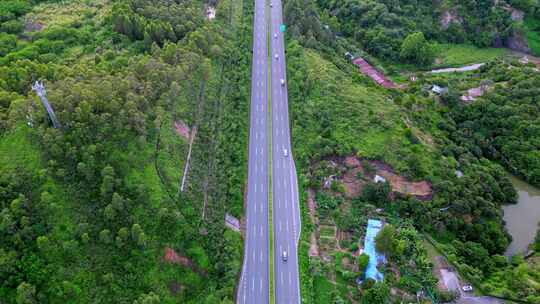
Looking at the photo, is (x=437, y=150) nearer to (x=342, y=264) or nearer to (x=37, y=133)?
(x=342, y=264)

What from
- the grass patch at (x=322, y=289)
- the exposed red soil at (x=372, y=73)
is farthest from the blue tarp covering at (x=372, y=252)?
the exposed red soil at (x=372, y=73)

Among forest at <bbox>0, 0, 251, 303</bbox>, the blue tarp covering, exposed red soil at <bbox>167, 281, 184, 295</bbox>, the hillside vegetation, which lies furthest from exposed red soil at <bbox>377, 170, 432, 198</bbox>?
exposed red soil at <bbox>167, 281, 184, 295</bbox>

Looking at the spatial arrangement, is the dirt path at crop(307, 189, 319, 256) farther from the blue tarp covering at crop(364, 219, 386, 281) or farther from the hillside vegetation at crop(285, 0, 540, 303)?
the blue tarp covering at crop(364, 219, 386, 281)

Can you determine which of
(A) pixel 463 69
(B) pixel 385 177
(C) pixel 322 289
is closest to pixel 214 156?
(C) pixel 322 289

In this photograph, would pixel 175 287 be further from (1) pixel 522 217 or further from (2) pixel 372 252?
(1) pixel 522 217

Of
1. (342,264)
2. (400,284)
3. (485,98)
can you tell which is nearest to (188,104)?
(342,264)

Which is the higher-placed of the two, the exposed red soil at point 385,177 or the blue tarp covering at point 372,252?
the exposed red soil at point 385,177

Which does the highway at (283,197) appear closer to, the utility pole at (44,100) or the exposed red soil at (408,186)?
the exposed red soil at (408,186)
